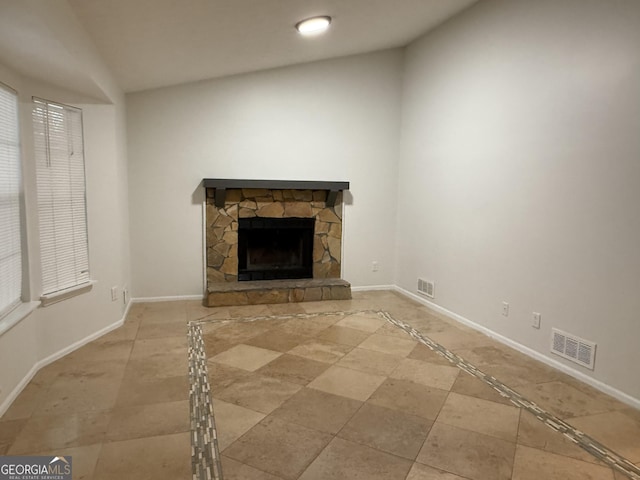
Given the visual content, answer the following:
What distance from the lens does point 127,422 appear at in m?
2.23

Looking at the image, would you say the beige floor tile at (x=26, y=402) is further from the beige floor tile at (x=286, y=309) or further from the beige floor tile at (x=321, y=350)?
the beige floor tile at (x=286, y=309)

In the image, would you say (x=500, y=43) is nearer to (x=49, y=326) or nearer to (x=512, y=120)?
(x=512, y=120)

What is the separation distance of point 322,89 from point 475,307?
9.40 feet

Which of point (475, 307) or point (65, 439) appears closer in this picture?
point (65, 439)

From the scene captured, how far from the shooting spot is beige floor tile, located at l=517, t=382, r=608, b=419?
242 centimetres

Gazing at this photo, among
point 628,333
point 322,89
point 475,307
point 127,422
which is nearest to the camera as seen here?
point 127,422

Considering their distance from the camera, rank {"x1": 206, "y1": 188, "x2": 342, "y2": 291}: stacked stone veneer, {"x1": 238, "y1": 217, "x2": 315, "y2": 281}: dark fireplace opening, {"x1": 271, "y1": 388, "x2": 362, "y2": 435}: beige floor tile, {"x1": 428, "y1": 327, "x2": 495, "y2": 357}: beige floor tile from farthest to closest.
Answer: {"x1": 238, "y1": 217, "x2": 315, "y2": 281}: dark fireplace opening
{"x1": 206, "y1": 188, "x2": 342, "y2": 291}: stacked stone veneer
{"x1": 428, "y1": 327, "x2": 495, "y2": 357}: beige floor tile
{"x1": 271, "y1": 388, "x2": 362, "y2": 435}: beige floor tile

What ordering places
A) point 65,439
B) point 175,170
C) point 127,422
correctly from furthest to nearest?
point 175,170
point 127,422
point 65,439

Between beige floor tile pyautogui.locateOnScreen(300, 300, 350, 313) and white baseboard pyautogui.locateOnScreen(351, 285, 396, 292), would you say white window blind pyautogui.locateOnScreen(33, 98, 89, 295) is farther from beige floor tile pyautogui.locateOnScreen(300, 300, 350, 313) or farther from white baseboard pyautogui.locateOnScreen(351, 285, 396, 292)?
white baseboard pyautogui.locateOnScreen(351, 285, 396, 292)

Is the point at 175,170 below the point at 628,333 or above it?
above

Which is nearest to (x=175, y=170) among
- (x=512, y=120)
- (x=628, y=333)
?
(x=512, y=120)

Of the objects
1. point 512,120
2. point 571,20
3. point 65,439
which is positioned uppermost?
point 571,20

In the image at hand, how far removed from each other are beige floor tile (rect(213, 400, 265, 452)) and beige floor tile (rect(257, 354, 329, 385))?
0.45m

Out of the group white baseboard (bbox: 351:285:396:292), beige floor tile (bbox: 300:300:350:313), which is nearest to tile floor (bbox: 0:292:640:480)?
beige floor tile (bbox: 300:300:350:313)
